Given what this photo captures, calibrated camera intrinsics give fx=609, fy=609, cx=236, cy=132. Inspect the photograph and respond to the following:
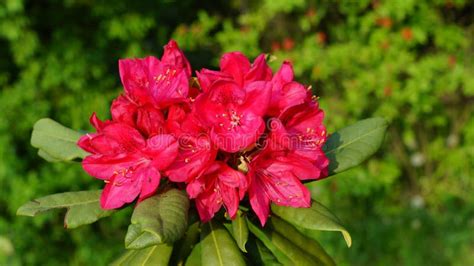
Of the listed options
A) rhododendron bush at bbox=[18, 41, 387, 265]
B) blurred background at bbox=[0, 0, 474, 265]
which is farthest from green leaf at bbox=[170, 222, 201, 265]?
blurred background at bbox=[0, 0, 474, 265]

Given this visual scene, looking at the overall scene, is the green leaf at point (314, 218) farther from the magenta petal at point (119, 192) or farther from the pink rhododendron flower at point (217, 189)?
the magenta petal at point (119, 192)

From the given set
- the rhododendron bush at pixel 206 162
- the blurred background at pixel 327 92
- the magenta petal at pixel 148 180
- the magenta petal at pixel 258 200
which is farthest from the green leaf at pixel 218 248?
the blurred background at pixel 327 92

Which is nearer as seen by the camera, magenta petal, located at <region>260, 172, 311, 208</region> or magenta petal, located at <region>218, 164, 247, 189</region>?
magenta petal, located at <region>218, 164, 247, 189</region>

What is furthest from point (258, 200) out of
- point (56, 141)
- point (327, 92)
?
point (327, 92)

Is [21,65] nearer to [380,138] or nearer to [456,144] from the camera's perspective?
[380,138]

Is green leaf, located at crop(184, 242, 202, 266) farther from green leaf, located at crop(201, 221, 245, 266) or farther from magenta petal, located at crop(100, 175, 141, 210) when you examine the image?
magenta petal, located at crop(100, 175, 141, 210)

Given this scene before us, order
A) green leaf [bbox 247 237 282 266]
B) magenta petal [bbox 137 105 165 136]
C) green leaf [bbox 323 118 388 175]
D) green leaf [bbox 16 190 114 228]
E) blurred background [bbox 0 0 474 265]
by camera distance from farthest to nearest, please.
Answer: blurred background [bbox 0 0 474 265] < green leaf [bbox 323 118 388 175] < green leaf [bbox 247 237 282 266] < green leaf [bbox 16 190 114 228] < magenta petal [bbox 137 105 165 136]

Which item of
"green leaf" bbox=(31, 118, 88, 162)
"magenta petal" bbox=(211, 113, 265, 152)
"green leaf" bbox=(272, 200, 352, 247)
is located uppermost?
"magenta petal" bbox=(211, 113, 265, 152)

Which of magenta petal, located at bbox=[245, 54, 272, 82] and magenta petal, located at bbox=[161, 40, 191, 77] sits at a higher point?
magenta petal, located at bbox=[161, 40, 191, 77]
